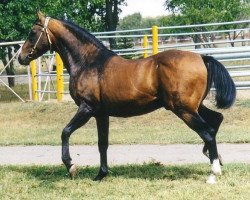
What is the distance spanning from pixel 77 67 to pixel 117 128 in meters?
5.36

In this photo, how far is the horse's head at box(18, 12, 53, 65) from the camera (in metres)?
8.11

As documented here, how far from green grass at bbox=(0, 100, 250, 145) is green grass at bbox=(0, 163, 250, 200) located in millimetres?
2573

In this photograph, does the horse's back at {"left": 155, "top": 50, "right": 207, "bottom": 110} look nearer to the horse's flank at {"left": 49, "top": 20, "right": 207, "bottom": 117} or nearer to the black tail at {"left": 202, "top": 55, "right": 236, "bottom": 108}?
the horse's flank at {"left": 49, "top": 20, "right": 207, "bottom": 117}

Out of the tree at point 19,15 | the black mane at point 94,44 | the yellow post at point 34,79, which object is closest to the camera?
the black mane at point 94,44

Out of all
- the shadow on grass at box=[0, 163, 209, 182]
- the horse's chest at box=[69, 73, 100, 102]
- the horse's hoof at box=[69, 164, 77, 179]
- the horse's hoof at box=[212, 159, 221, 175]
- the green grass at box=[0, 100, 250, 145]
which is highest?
the horse's chest at box=[69, 73, 100, 102]

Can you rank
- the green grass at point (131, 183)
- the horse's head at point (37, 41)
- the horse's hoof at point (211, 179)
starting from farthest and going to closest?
the horse's head at point (37, 41) < the horse's hoof at point (211, 179) < the green grass at point (131, 183)

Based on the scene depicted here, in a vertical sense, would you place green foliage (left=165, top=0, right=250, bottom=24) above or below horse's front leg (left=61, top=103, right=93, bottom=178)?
above

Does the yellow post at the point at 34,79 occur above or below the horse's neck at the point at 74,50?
below

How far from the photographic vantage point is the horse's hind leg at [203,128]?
727cm

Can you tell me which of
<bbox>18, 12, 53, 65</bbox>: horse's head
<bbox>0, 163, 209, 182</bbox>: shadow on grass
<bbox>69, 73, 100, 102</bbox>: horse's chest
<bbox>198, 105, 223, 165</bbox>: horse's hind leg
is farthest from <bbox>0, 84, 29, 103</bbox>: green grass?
<bbox>198, 105, 223, 165</bbox>: horse's hind leg

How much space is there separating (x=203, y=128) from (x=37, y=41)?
2.87 meters

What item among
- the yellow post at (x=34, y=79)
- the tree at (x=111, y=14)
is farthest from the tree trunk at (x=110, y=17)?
the yellow post at (x=34, y=79)

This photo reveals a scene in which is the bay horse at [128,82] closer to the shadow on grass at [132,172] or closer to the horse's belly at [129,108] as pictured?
the horse's belly at [129,108]

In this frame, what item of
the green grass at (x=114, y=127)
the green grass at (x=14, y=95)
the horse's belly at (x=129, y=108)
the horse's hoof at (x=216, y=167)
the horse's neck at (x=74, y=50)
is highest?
the horse's neck at (x=74, y=50)
